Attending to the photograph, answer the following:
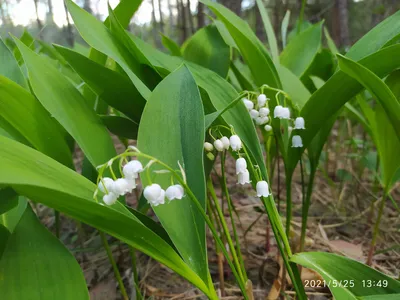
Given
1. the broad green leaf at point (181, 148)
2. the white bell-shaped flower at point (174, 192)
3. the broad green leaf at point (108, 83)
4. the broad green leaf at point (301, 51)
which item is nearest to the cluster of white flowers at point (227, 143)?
the broad green leaf at point (181, 148)

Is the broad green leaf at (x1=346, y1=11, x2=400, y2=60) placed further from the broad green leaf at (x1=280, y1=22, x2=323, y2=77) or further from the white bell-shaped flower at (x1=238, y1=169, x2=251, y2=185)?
the white bell-shaped flower at (x1=238, y1=169, x2=251, y2=185)

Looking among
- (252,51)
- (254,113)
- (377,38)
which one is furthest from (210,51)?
(377,38)

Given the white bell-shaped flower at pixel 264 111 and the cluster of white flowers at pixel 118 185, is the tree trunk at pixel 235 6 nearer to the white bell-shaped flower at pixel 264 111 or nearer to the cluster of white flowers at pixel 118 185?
the white bell-shaped flower at pixel 264 111

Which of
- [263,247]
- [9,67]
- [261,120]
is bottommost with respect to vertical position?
[263,247]

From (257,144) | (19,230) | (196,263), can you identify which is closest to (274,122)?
(257,144)

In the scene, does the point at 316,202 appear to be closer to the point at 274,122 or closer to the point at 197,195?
the point at 274,122

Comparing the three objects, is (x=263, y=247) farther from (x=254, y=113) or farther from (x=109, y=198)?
(x=109, y=198)
